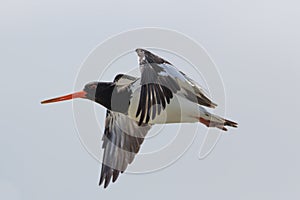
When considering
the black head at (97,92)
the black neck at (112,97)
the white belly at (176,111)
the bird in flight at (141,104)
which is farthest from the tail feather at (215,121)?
the black head at (97,92)

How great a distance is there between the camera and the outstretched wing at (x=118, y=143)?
A: 1955 centimetres

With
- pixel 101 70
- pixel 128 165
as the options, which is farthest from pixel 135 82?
pixel 128 165

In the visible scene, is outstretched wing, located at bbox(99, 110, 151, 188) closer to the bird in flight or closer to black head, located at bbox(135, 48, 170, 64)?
the bird in flight

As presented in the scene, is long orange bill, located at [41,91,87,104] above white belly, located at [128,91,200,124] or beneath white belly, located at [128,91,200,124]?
beneath

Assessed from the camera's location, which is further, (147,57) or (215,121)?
(215,121)

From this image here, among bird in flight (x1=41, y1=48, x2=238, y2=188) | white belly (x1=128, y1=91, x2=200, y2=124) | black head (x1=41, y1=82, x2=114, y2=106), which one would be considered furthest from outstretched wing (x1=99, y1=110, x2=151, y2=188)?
white belly (x1=128, y1=91, x2=200, y2=124)

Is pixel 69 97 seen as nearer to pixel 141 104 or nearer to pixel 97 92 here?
pixel 97 92

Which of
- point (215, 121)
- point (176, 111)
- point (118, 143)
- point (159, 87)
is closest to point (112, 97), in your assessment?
point (118, 143)

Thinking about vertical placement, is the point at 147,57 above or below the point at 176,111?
above

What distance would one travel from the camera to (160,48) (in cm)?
1834

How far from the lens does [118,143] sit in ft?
65.5

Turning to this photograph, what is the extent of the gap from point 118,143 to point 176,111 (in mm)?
2503

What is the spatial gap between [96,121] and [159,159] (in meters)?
1.77

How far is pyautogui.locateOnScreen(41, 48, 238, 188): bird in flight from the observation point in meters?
17.0
